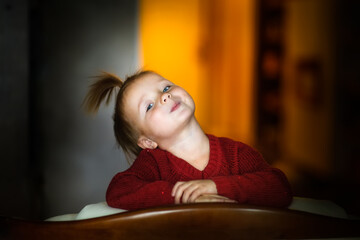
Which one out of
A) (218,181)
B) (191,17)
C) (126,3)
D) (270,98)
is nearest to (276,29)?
(270,98)

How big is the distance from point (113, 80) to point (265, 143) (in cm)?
345

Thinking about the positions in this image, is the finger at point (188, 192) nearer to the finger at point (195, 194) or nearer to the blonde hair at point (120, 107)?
the finger at point (195, 194)

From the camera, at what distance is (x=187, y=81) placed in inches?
177

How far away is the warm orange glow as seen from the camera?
13.2ft

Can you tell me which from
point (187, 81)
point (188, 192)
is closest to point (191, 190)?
point (188, 192)

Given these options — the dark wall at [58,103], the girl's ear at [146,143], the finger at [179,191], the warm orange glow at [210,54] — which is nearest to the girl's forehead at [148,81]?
the girl's ear at [146,143]

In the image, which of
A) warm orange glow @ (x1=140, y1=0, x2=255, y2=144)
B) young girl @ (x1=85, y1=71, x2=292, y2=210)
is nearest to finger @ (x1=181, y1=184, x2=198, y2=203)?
young girl @ (x1=85, y1=71, x2=292, y2=210)

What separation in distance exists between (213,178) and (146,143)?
228 mm

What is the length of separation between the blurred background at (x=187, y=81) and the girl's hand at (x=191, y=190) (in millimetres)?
963

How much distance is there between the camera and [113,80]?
0.92 m

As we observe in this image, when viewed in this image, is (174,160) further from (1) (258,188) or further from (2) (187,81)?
(2) (187,81)

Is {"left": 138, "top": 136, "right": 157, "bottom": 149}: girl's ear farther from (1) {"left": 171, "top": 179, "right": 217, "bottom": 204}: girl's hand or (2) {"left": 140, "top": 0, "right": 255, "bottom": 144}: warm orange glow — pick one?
(2) {"left": 140, "top": 0, "right": 255, "bottom": 144}: warm orange glow

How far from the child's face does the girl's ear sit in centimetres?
1

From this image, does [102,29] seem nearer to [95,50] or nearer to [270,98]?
[95,50]
